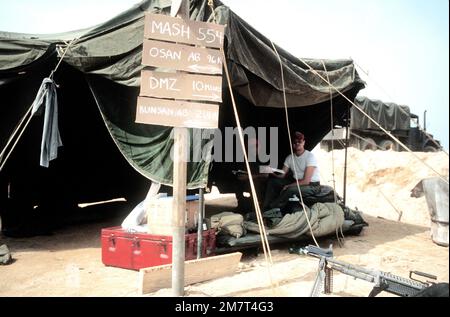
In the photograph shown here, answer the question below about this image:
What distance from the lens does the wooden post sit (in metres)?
3.12

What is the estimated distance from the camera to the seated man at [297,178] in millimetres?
5621

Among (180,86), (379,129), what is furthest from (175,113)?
(379,129)

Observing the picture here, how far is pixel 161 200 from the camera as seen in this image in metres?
4.04

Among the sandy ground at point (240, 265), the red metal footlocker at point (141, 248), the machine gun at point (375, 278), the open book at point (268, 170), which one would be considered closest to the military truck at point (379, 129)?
the sandy ground at point (240, 265)

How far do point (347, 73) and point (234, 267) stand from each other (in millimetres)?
3627

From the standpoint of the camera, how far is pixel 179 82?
307cm

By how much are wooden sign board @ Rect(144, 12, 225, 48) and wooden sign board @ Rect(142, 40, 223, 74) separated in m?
0.05

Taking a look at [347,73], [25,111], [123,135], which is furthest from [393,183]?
[25,111]

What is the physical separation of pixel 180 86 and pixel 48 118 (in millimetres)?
2269

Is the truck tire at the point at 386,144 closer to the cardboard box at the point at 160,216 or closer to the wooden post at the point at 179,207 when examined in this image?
the cardboard box at the point at 160,216

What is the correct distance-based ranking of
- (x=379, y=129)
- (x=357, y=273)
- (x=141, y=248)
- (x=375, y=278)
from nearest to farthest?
(x=375, y=278)
(x=357, y=273)
(x=141, y=248)
(x=379, y=129)

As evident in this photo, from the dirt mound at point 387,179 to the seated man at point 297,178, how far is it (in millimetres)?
2128

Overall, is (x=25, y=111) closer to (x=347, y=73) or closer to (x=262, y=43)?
(x=262, y=43)

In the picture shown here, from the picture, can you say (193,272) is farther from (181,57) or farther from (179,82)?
(181,57)
